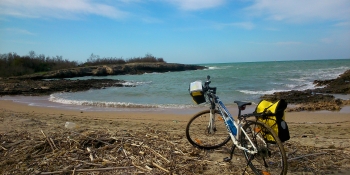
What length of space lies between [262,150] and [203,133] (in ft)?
5.62

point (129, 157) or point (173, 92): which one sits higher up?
point (129, 157)

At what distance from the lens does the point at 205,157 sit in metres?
4.36

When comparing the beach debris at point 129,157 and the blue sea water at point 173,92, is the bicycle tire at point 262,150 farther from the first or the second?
the blue sea water at point 173,92

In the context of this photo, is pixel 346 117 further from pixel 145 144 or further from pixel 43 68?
pixel 43 68

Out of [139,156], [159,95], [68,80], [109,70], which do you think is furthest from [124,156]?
[109,70]

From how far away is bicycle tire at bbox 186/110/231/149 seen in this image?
477 cm

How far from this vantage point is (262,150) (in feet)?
11.4

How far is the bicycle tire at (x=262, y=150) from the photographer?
3.31m

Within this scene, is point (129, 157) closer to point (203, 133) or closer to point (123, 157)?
point (123, 157)

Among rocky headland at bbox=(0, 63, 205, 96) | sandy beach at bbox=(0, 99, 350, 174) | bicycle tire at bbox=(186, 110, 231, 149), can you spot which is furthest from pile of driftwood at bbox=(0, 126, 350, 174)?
rocky headland at bbox=(0, 63, 205, 96)

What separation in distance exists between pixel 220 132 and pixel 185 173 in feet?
6.47

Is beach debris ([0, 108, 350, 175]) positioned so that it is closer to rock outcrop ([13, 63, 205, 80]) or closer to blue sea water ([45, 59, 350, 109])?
blue sea water ([45, 59, 350, 109])

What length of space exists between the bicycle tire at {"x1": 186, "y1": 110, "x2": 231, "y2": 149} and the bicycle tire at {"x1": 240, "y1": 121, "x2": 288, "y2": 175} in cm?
99

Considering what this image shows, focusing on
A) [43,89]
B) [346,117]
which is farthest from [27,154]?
[43,89]
